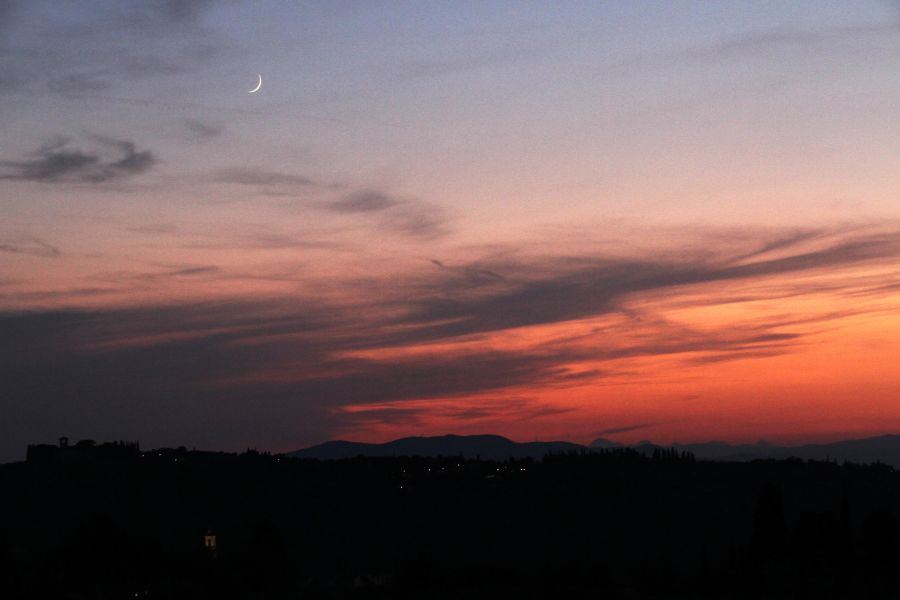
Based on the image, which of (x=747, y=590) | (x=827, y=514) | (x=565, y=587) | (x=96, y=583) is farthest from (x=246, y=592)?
(x=827, y=514)

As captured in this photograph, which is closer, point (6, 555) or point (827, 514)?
point (6, 555)

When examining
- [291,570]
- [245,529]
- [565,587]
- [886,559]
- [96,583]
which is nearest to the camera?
[96,583]

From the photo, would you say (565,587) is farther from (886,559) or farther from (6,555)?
(6,555)

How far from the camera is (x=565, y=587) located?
118 meters

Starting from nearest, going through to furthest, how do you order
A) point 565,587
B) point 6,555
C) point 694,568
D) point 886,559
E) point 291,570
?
1. point 6,555
2. point 565,587
3. point 886,559
4. point 291,570
5. point 694,568

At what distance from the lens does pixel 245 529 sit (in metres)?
186

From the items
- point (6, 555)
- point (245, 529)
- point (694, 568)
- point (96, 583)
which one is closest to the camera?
point (6, 555)

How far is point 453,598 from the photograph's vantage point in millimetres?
113062

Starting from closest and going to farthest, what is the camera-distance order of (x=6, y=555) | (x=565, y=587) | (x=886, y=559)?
(x=6, y=555) < (x=565, y=587) < (x=886, y=559)

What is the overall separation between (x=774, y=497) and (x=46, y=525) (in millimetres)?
108139

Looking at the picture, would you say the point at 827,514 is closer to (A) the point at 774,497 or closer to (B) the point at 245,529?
(A) the point at 774,497

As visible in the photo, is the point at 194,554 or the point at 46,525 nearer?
the point at 194,554

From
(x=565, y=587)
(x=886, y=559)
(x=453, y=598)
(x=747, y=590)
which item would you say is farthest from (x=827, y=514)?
(x=453, y=598)

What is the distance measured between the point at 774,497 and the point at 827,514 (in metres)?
13.3
